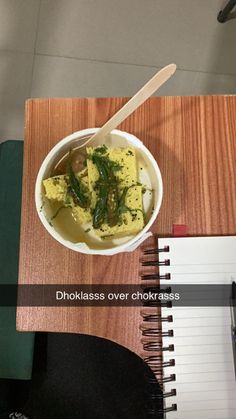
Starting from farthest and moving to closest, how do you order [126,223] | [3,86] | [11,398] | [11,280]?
[3,86] → [11,398] → [11,280] → [126,223]

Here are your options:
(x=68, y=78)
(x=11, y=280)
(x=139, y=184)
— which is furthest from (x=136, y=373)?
(x=68, y=78)

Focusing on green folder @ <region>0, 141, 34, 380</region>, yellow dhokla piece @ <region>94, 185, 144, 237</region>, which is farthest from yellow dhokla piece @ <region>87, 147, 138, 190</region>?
green folder @ <region>0, 141, 34, 380</region>

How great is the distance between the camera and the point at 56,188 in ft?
1.83

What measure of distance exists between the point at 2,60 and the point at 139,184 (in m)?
0.88

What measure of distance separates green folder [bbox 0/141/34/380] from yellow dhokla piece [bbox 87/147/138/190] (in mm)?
338

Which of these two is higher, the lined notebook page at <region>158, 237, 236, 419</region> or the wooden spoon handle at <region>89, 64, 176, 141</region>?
the wooden spoon handle at <region>89, 64, 176, 141</region>

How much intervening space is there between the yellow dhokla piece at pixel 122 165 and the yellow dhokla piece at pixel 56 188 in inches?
1.4

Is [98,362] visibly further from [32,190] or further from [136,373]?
[32,190]

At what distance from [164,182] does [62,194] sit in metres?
0.16

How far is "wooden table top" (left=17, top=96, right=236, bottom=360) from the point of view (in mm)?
600

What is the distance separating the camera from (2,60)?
1.26 metres

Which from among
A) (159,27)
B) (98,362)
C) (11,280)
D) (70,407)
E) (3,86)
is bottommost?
(70,407)

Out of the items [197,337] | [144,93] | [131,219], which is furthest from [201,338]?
[144,93]

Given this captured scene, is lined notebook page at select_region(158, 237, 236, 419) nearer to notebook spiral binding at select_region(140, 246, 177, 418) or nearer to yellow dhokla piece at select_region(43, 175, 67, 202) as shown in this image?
notebook spiral binding at select_region(140, 246, 177, 418)
